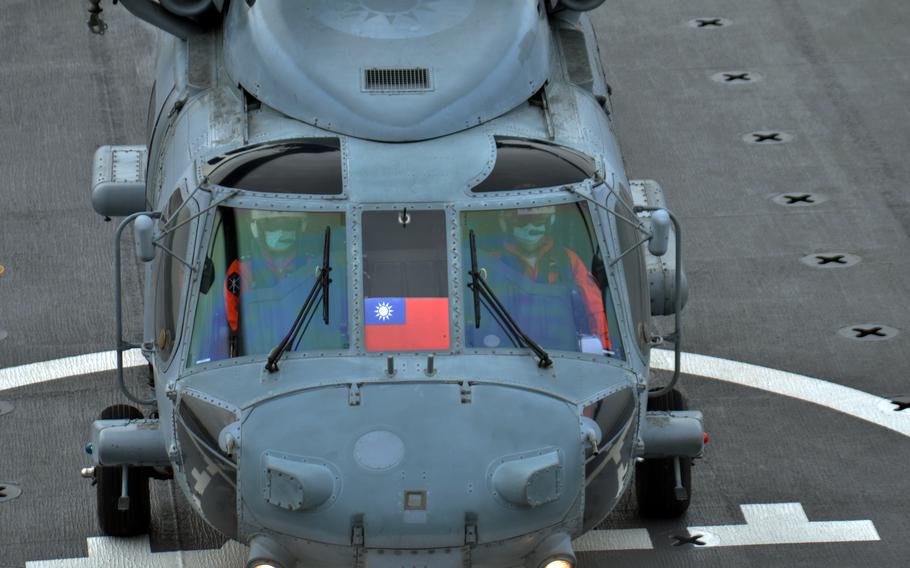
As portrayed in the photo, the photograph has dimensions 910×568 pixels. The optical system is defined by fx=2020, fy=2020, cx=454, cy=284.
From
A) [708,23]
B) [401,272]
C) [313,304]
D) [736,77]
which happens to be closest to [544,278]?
[401,272]

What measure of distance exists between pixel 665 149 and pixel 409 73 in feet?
26.7

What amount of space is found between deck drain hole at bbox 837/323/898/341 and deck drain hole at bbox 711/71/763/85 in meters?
5.84

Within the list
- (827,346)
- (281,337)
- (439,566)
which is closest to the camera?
(439,566)

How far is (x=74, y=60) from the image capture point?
23.8m

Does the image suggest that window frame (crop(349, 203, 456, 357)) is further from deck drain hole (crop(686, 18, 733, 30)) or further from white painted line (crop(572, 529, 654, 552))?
deck drain hole (crop(686, 18, 733, 30))

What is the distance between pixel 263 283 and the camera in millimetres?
13008

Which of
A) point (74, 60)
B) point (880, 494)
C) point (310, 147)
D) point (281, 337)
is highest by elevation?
point (74, 60)

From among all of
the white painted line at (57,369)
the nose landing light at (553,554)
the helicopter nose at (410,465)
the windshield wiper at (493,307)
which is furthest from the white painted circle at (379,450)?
the white painted line at (57,369)

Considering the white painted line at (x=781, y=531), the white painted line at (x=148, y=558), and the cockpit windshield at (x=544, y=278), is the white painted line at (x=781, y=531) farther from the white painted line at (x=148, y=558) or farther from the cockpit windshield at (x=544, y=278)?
the white painted line at (x=148, y=558)

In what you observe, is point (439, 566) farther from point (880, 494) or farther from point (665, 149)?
point (665, 149)

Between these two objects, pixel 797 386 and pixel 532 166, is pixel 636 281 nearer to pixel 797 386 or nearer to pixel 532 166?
pixel 532 166

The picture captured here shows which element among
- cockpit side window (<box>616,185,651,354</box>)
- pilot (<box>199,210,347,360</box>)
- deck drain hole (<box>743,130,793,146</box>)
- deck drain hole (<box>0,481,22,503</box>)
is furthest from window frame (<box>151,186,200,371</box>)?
deck drain hole (<box>743,130,793,146</box>)

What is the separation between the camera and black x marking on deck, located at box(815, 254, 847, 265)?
63.5 feet

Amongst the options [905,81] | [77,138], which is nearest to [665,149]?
[905,81]
